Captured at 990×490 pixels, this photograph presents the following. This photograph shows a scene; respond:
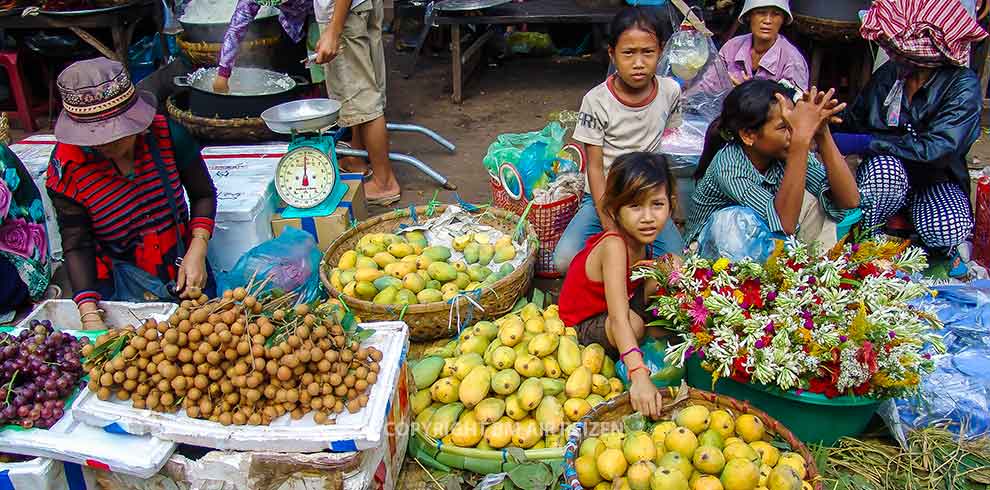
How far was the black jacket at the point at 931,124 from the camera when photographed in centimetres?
325

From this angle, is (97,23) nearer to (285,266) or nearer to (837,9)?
(285,266)

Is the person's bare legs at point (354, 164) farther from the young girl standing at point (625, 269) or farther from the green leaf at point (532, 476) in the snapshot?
the green leaf at point (532, 476)

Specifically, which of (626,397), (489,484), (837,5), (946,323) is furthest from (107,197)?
(837,5)

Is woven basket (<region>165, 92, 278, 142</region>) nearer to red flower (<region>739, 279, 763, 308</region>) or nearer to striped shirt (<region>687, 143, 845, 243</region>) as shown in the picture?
striped shirt (<region>687, 143, 845, 243</region>)

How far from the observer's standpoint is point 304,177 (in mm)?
3553

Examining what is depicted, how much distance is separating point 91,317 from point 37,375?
0.43 meters

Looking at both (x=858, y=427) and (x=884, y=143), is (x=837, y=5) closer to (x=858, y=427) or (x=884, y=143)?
(x=884, y=143)

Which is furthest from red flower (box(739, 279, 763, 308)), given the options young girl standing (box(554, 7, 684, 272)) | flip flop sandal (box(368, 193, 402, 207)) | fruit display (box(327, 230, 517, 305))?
flip flop sandal (box(368, 193, 402, 207))

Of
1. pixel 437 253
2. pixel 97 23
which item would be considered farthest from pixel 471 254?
pixel 97 23

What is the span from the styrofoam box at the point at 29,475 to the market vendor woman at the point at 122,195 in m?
0.61

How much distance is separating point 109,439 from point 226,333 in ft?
1.42

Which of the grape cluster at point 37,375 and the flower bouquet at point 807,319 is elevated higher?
the flower bouquet at point 807,319

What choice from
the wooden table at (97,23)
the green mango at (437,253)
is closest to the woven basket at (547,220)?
the green mango at (437,253)

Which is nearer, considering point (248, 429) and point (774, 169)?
point (248, 429)
